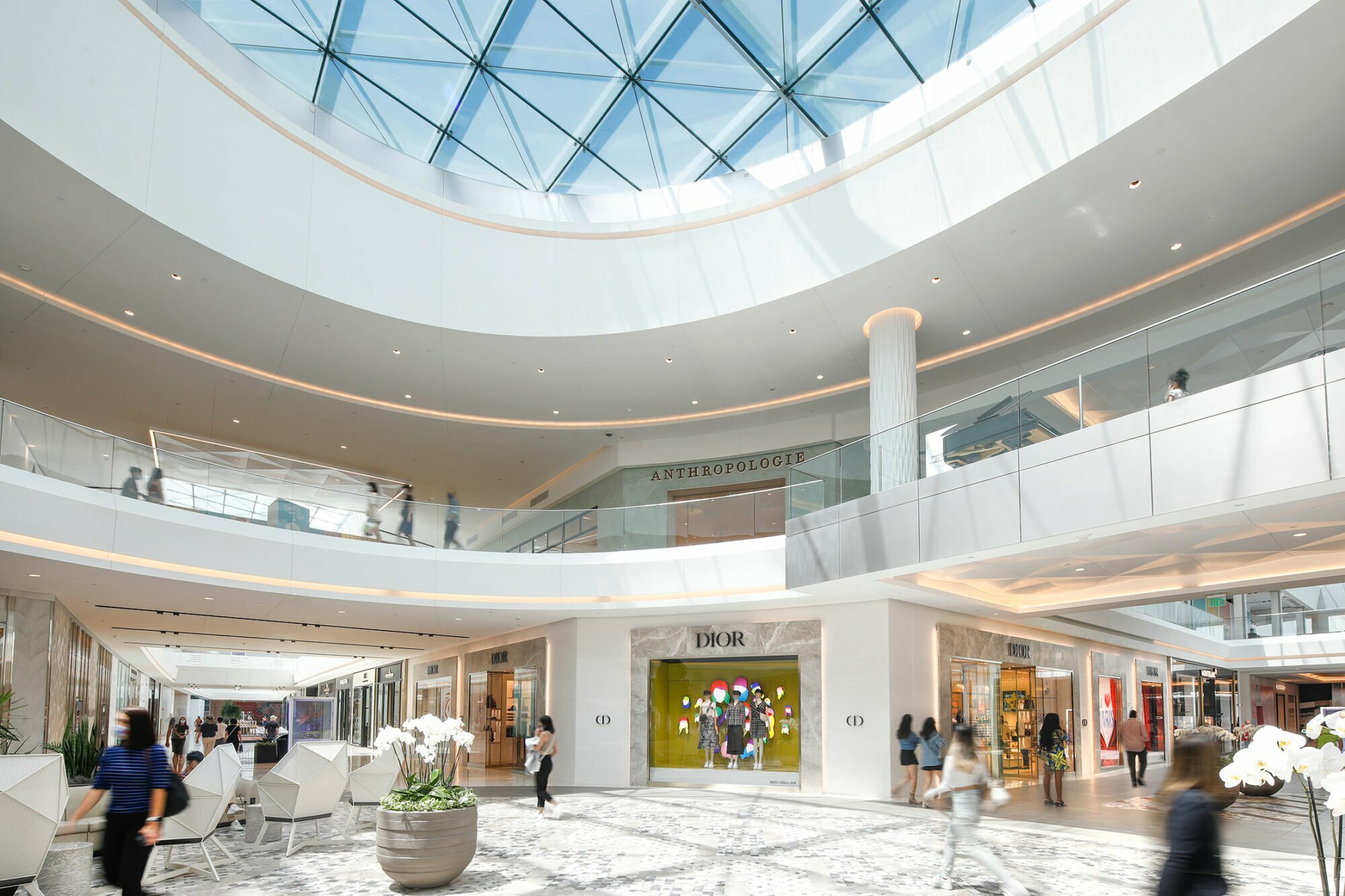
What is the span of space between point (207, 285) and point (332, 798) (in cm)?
905

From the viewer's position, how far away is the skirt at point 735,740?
17469 mm

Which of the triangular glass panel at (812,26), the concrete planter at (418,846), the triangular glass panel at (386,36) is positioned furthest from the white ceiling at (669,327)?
the concrete planter at (418,846)

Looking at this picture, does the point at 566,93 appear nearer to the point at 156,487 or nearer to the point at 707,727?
the point at 156,487

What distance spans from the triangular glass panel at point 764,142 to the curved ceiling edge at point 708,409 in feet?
16.7

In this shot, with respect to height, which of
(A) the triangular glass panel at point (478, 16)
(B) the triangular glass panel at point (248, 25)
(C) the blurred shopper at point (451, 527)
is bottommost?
(C) the blurred shopper at point (451, 527)

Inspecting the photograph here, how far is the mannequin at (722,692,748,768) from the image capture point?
17.5 metres

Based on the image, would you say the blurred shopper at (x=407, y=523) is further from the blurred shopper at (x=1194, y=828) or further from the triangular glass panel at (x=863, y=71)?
the blurred shopper at (x=1194, y=828)

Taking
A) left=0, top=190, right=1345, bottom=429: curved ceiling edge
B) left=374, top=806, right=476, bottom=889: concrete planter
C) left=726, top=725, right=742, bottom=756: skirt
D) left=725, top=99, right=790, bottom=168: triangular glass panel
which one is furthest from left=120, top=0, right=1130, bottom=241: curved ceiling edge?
left=374, top=806, right=476, bottom=889: concrete planter

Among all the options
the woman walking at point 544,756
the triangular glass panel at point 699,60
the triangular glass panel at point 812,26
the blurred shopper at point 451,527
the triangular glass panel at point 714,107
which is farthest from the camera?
the blurred shopper at point 451,527

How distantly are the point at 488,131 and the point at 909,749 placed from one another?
560 inches

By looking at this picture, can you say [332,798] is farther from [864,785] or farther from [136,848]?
[864,785]

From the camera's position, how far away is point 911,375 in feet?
50.6

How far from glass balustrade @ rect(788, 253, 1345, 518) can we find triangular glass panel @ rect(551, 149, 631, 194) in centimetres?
884

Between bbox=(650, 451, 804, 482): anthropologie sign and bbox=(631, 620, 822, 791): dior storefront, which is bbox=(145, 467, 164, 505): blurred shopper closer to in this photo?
bbox=(631, 620, 822, 791): dior storefront
